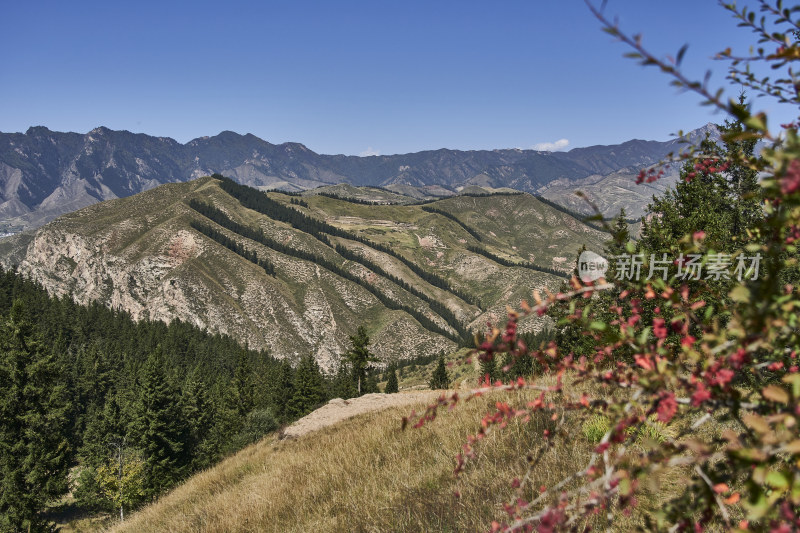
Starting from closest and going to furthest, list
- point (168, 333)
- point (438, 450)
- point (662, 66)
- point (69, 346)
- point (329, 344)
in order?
1. point (662, 66)
2. point (438, 450)
3. point (69, 346)
4. point (168, 333)
5. point (329, 344)

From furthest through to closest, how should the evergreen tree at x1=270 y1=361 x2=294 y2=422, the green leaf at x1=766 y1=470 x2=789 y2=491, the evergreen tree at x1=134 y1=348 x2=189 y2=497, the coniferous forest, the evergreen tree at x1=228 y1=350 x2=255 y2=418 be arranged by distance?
the evergreen tree at x1=270 y1=361 x2=294 y2=422, the evergreen tree at x1=228 y1=350 x2=255 y2=418, the evergreen tree at x1=134 y1=348 x2=189 y2=497, the coniferous forest, the green leaf at x1=766 y1=470 x2=789 y2=491

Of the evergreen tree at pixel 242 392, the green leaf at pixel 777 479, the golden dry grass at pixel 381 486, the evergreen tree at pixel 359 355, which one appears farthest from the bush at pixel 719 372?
the evergreen tree at pixel 242 392

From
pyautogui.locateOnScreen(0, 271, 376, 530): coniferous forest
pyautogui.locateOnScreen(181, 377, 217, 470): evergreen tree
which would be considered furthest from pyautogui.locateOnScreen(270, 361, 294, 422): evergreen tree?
pyautogui.locateOnScreen(181, 377, 217, 470): evergreen tree

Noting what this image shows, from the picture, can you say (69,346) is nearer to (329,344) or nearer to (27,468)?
(27,468)

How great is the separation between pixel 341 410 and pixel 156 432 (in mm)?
38982

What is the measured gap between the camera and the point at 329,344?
199m

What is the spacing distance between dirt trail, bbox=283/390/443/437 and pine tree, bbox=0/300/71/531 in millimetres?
27331


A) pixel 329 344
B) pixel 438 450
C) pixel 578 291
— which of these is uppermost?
pixel 578 291

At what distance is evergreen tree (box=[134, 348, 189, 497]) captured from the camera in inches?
1886

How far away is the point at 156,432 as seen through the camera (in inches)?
1906

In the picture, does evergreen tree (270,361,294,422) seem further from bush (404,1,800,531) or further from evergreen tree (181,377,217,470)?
bush (404,1,800,531)

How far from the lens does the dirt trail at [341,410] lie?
17822 millimetres

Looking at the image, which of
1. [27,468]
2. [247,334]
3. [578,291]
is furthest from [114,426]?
[247,334]

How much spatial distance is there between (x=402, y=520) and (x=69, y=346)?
5045 inches
